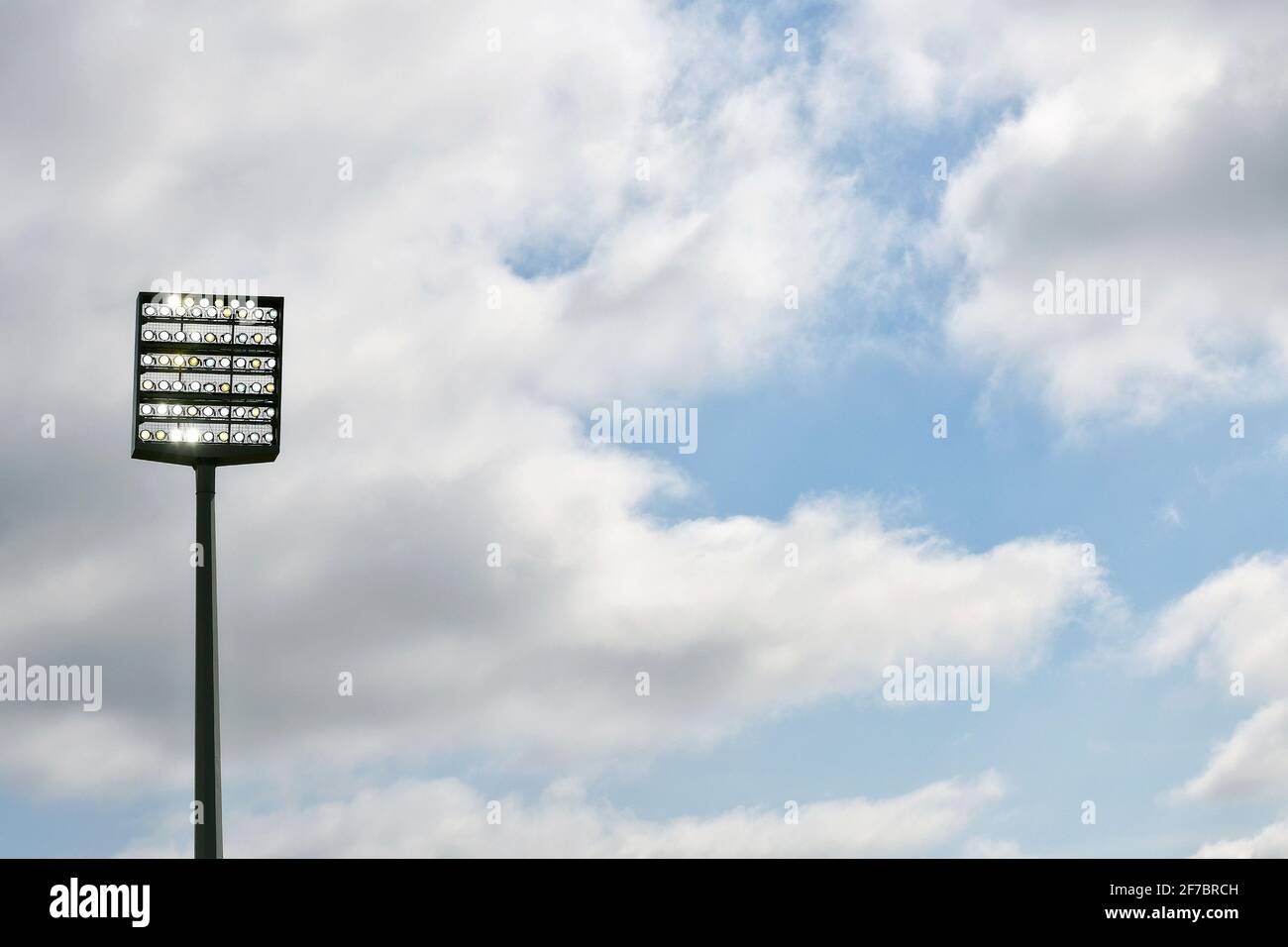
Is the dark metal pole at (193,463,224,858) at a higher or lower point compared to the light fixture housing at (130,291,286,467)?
lower

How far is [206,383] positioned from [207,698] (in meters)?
5.56

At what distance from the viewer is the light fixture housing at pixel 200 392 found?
27672 mm

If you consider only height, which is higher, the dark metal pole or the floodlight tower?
the floodlight tower

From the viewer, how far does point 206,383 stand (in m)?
27.9

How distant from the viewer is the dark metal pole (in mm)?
25125

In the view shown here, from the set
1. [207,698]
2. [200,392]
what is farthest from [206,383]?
[207,698]

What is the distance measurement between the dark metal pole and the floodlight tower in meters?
0.05

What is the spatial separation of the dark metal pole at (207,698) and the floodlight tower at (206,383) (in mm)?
46
